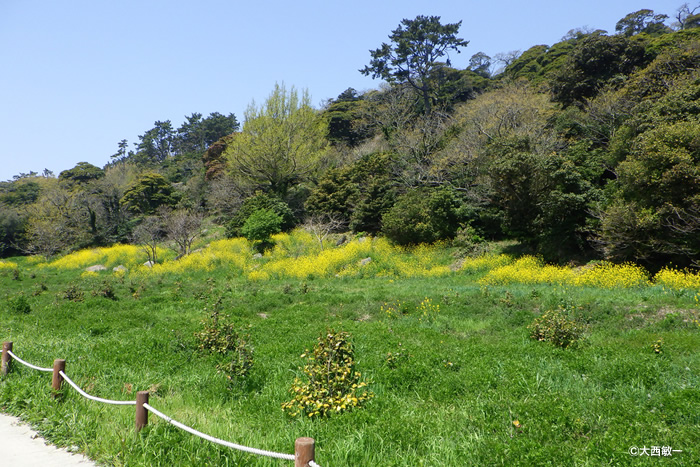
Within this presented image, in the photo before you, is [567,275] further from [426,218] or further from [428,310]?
[426,218]

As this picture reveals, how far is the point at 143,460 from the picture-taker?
391 cm

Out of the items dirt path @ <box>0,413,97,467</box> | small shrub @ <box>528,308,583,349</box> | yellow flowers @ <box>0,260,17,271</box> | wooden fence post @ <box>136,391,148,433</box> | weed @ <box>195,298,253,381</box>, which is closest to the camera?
dirt path @ <box>0,413,97,467</box>

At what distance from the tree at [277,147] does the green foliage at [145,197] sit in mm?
11387

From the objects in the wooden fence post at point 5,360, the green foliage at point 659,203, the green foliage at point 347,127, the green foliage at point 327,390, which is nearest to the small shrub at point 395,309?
the green foliage at point 327,390

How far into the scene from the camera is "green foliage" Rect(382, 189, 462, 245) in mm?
22406

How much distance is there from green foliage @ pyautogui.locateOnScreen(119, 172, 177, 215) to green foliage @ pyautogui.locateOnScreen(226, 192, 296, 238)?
43.9ft

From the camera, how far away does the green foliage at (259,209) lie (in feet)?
104

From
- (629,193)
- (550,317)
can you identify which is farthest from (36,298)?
(629,193)

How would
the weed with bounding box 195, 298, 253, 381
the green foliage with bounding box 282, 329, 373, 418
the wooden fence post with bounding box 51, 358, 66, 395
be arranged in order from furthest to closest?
1. the weed with bounding box 195, 298, 253, 381
2. the wooden fence post with bounding box 51, 358, 66, 395
3. the green foliage with bounding box 282, 329, 373, 418

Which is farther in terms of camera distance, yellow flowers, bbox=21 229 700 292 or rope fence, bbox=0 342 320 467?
yellow flowers, bbox=21 229 700 292

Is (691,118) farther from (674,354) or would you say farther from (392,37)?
(392,37)

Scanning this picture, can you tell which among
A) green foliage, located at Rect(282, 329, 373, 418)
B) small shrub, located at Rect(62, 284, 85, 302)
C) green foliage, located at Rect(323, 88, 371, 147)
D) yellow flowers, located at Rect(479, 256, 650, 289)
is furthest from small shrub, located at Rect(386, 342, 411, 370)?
green foliage, located at Rect(323, 88, 371, 147)

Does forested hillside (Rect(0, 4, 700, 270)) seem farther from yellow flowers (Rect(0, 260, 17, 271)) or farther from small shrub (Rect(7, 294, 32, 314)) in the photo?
small shrub (Rect(7, 294, 32, 314))

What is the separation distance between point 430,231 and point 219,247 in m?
15.8
